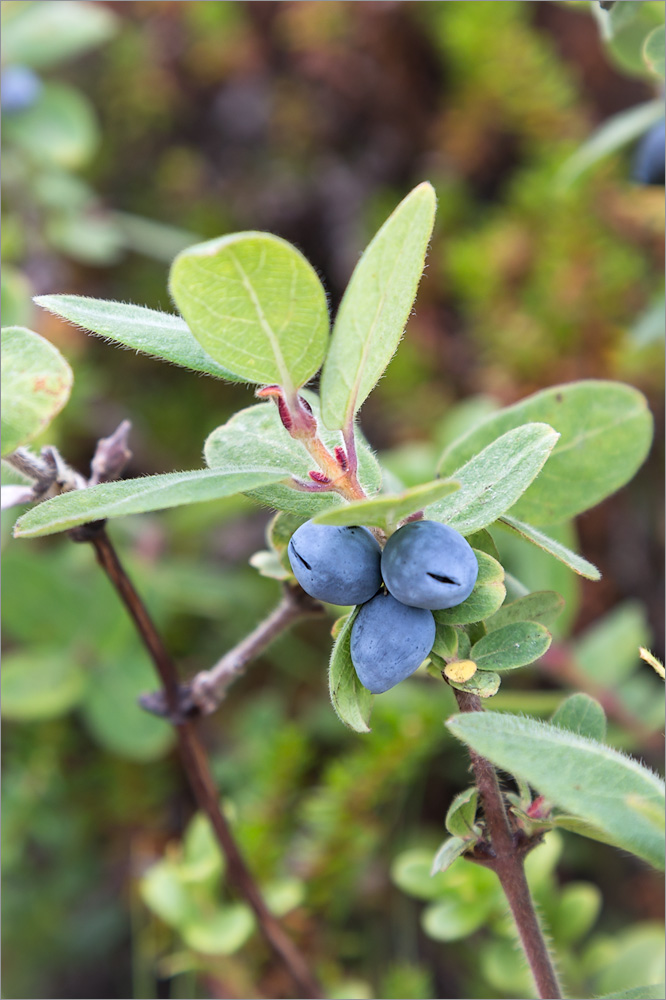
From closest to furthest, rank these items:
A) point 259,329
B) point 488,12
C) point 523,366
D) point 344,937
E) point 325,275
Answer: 1. point 259,329
2. point 344,937
3. point 523,366
4. point 488,12
5. point 325,275

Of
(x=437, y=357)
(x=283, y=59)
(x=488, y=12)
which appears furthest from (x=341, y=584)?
(x=283, y=59)

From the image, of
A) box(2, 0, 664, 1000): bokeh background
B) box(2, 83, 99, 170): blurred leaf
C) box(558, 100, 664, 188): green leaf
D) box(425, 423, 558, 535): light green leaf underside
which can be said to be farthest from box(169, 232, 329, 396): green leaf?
box(2, 83, 99, 170): blurred leaf

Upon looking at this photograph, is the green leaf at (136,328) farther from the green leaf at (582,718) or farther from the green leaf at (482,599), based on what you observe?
the green leaf at (582,718)

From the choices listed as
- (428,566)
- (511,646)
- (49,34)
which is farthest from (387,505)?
(49,34)

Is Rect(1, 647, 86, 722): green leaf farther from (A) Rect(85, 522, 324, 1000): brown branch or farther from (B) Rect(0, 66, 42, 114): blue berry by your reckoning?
(B) Rect(0, 66, 42, 114): blue berry

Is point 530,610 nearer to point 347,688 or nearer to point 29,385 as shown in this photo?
point 347,688

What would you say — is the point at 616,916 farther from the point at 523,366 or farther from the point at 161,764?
the point at 523,366

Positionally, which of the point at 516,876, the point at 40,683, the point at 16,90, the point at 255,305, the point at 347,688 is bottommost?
the point at 40,683
